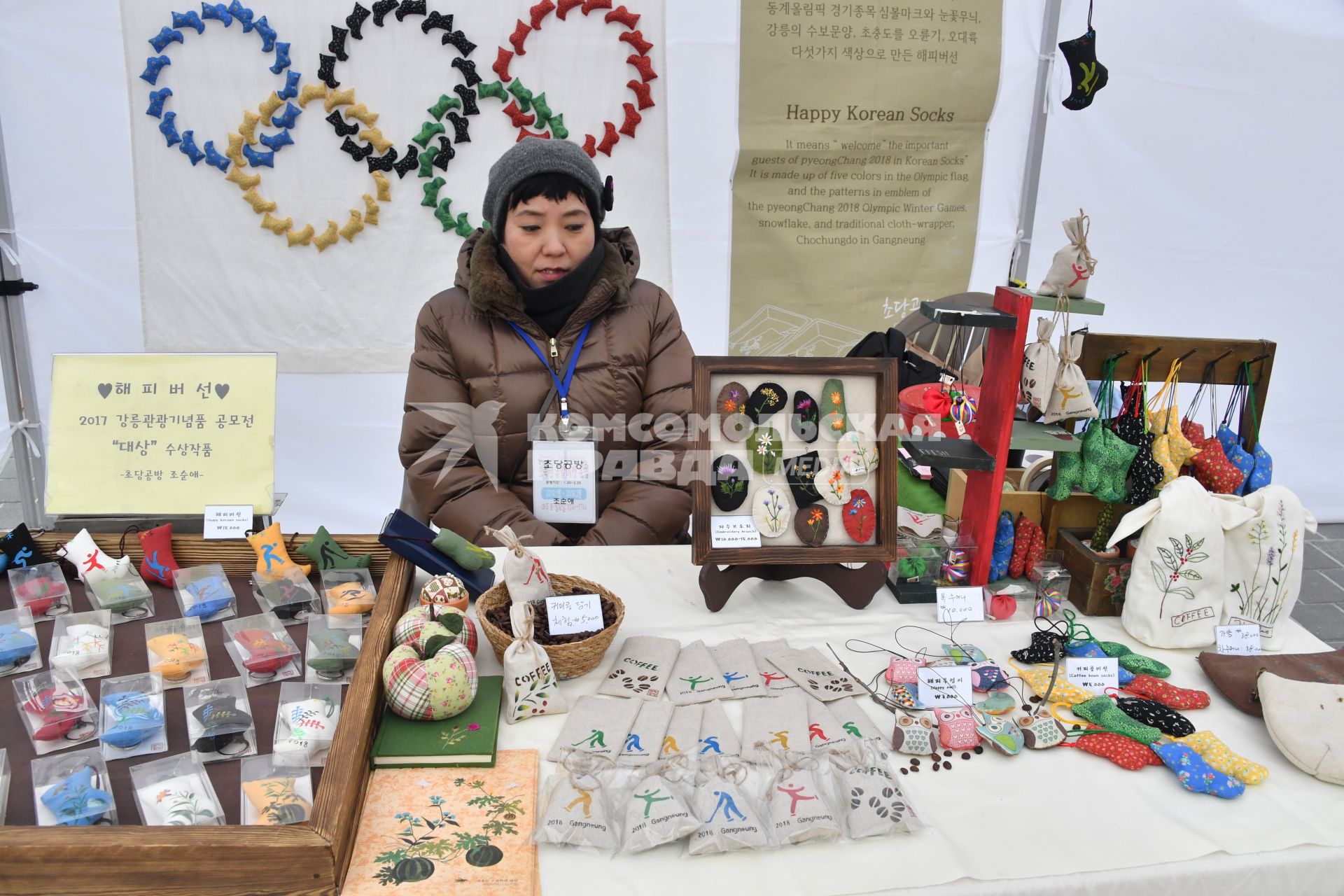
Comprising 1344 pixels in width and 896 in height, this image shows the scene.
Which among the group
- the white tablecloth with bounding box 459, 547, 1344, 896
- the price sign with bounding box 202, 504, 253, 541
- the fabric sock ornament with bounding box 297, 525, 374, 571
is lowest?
the white tablecloth with bounding box 459, 547, 1344, 896

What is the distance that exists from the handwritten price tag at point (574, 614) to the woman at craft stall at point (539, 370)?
65 cm

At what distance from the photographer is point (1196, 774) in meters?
1.23

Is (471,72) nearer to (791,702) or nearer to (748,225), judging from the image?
(748,225)

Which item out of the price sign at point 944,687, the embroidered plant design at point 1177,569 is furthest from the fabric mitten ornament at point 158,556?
the embroidered plant design at point 1177,569

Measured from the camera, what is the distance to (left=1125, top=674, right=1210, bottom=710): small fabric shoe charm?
1.42m

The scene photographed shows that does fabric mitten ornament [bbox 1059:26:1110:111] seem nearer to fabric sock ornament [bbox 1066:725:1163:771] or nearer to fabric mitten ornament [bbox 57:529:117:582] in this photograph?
fabric sock ornament [bbox 1066:725:1163:771]

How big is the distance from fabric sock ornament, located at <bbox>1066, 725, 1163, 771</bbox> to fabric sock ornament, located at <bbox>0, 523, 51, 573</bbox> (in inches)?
76.8

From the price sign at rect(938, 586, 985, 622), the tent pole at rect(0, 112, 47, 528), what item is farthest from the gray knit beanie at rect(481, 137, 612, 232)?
the tent pole at rect(0, 112, 47, 528)

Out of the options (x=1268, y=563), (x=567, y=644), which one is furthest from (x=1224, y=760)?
(x=567, y=644)

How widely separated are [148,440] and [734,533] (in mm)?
1256

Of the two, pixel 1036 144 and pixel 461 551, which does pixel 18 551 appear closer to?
pixel 461 551

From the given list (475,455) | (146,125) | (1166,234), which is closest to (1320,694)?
(475,455)

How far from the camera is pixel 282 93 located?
9.48 feet

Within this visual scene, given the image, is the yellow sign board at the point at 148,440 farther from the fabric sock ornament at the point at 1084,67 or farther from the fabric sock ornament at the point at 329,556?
the fabric sock ornament at the point at 1084,67
